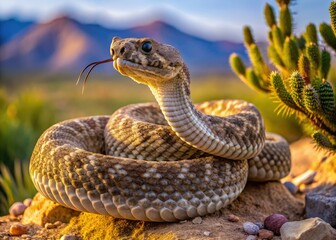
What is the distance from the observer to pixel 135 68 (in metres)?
5.04

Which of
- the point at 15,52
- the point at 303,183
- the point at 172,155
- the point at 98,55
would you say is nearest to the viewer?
the point at 172,155

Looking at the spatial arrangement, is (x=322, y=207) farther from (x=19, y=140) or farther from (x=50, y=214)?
(x=19, y=140)

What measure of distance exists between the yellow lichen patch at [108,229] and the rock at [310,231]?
114 centimetres

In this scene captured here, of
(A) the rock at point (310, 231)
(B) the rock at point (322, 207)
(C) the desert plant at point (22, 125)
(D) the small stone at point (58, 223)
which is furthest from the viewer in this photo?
(C) the desert plant at point (22, 125)

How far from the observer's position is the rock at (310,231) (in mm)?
4738

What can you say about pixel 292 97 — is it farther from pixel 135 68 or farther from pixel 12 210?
pixel 12 210

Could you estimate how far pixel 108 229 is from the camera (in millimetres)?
5336

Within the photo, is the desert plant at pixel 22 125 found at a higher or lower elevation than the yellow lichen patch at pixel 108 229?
lower

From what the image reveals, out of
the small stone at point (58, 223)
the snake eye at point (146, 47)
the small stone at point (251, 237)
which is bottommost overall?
the small stone at point (58, 223)

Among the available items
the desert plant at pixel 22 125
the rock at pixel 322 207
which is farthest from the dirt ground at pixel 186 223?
the desert plant at pixel 22 125

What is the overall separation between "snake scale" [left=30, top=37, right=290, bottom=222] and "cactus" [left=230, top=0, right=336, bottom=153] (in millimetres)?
706

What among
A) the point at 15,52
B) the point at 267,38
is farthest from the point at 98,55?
the point at 267,38

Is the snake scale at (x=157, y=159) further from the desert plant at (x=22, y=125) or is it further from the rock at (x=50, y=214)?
the desert plant at (x=22, y=125)

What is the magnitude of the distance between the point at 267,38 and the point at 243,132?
343cm
